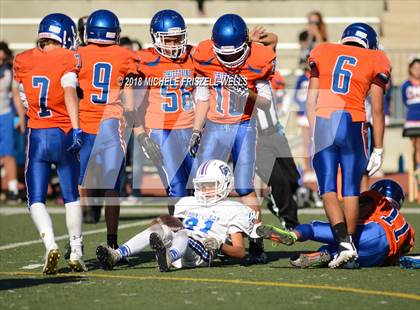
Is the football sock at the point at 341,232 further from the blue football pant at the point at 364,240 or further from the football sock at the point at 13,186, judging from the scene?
the football sock at the point at 13,186

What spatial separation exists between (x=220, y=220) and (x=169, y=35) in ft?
5.21

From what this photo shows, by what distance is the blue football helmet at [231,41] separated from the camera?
25.0 ft

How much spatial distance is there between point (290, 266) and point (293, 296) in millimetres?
1393

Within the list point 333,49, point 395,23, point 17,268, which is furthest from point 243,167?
point 395,23

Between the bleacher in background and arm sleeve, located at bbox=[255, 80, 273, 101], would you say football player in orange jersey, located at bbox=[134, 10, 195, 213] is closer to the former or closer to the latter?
arm sleeve, located at bbox=[255, 80, 273, 101]

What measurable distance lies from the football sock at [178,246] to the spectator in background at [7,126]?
656cm

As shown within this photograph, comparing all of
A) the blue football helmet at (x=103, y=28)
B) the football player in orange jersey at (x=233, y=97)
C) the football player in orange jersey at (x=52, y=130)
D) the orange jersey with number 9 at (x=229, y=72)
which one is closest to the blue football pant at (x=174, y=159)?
the football player in orange jersey at (x=233, y=97)

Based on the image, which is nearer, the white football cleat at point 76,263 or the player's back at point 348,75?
the white football cleat at point 76,263

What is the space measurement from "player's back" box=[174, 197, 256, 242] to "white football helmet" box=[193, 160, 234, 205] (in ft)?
0.19

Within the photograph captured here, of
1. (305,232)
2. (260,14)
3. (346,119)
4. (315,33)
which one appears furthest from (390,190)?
(260,14)

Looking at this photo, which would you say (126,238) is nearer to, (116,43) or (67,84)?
(116,43)

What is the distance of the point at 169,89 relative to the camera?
323 inches

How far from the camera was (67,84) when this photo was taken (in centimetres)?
712

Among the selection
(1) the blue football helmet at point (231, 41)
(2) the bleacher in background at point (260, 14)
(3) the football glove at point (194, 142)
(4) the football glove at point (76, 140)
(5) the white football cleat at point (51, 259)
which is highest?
(2) the bleacher in background at point (260, 14)
